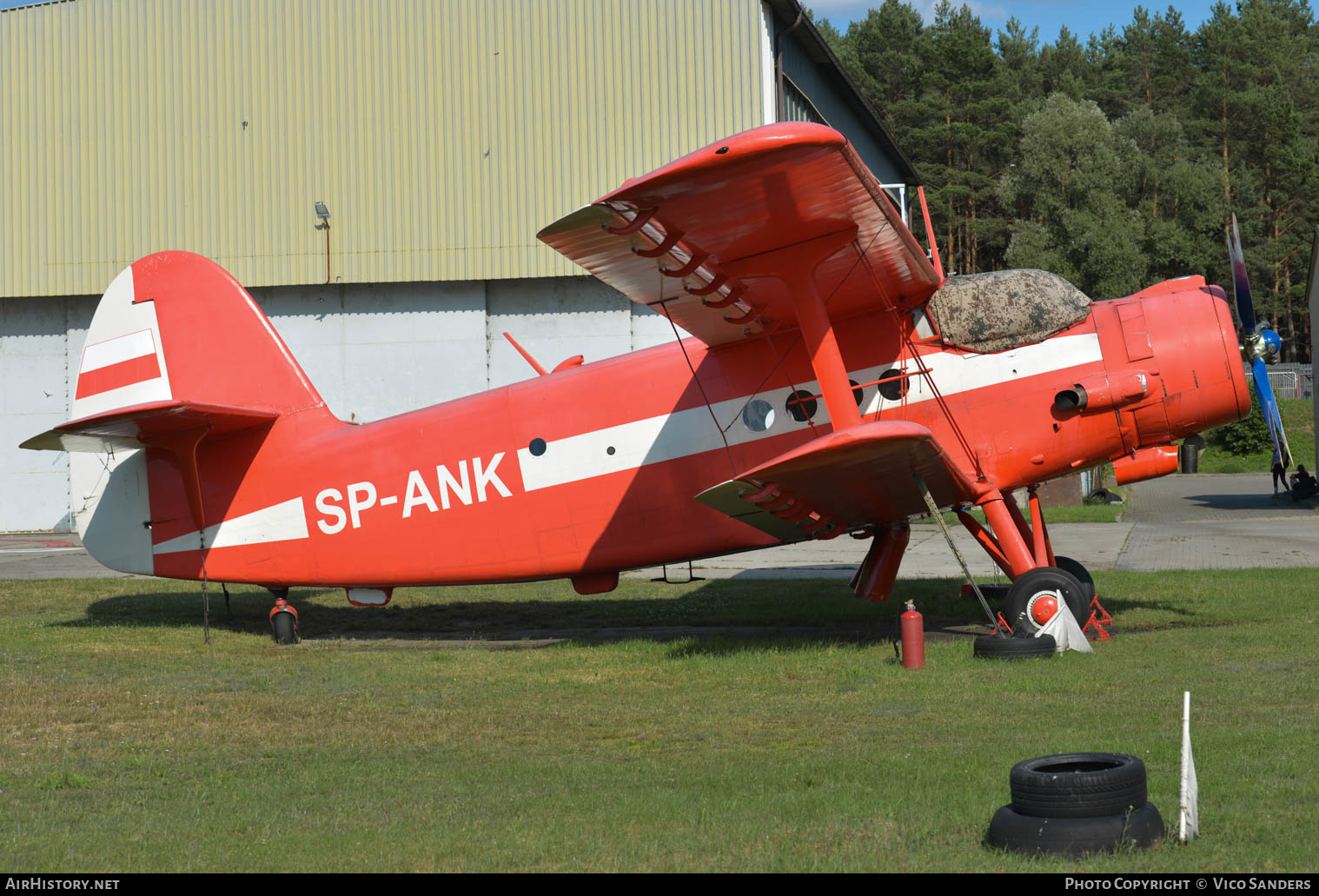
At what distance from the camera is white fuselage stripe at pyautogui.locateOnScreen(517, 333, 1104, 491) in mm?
10391

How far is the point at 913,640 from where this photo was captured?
927 centimetres

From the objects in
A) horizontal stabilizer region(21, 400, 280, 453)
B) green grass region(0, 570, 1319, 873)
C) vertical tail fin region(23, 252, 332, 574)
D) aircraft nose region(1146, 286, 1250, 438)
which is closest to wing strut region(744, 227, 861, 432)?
green grass region(0, 570, 1319, 873)

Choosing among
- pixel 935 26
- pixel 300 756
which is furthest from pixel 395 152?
pixel 935 26

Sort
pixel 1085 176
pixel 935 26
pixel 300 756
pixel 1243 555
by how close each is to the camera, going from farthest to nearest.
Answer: pixel 935 26, pixel 1085 176, pixel 1243 555, pixel 300 756

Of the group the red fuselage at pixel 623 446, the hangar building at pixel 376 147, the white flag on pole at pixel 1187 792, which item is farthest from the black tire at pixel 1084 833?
the hangar building at pixel 376 147

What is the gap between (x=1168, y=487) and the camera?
3759 centimetres

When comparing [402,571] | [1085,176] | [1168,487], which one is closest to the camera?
[402,571]

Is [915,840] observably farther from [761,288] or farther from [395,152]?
[395,152]

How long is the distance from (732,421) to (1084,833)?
21.7 ft

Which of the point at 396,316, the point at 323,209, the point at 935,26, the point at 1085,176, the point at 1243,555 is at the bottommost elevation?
the point at 1243,555

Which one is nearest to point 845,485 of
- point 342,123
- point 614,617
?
point 614,617

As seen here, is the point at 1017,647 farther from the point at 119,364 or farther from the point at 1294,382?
the point at 1294,382

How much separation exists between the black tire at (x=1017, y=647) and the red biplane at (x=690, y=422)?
532mm
